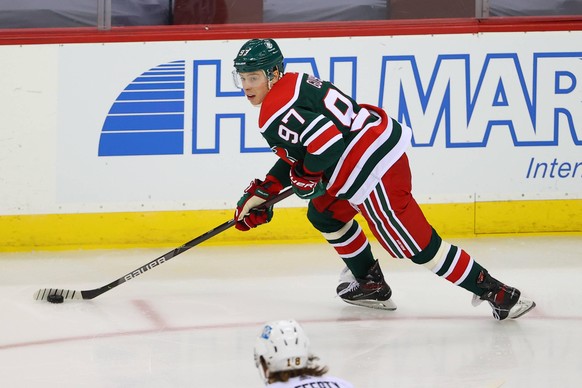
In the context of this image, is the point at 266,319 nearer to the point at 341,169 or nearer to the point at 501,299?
the point at 341,169

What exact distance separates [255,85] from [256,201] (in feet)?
1.57

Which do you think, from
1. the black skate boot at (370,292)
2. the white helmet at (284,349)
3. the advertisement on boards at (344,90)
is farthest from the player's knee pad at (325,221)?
the white helmet at (284,349)

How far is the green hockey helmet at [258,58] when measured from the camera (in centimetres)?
362

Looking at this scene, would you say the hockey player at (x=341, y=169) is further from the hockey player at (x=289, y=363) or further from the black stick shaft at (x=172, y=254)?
the hockey player at (x=289, y=363)

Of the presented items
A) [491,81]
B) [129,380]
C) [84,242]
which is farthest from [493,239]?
[129,380]

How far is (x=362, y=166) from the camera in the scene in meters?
3.76

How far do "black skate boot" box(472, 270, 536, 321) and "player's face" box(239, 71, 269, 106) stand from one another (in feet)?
3.13

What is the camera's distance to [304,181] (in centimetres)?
366

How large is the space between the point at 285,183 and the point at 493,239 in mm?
1633

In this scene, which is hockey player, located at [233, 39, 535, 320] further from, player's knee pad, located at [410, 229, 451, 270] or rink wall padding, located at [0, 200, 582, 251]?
rink wall padding, located at [0, 200, 582, 251]

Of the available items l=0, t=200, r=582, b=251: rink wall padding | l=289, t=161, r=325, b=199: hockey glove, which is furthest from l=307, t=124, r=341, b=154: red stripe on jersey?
l=0, t=200, r=582, b=251: rink wall padding

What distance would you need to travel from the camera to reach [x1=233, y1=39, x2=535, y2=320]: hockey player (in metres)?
3.61

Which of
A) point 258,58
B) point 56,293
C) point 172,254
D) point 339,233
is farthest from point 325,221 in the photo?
point 56,293

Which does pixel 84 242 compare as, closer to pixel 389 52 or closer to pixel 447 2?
pixel 389 52
